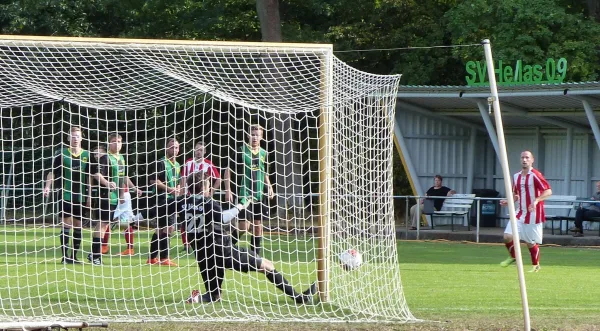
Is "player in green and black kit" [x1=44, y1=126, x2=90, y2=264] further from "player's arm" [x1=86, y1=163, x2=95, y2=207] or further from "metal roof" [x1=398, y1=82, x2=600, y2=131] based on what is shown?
"metal roof" [x1=398, y1=82, x2=600, y2=131]

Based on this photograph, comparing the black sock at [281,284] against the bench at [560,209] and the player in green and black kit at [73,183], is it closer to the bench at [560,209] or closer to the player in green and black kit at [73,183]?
the player in green and black kit at [73,183]

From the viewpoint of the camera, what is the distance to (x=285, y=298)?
11711mm

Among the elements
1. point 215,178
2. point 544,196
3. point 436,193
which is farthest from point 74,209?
point 436,193

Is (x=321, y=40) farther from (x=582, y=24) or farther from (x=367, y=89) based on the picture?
(x=367, y=89)

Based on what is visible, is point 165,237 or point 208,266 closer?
point 208,266

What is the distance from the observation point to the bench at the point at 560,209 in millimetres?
24469

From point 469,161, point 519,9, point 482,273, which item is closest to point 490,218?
point 469,161

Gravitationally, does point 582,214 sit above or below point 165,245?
below

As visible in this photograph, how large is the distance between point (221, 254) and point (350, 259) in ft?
4.22

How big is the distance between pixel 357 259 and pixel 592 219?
13.5 m

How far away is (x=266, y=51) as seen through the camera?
35.8ft

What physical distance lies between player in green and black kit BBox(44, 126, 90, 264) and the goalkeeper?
3648mm

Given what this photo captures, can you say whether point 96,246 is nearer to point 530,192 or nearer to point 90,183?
point 90,183

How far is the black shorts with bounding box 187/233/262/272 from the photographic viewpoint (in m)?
11.1
